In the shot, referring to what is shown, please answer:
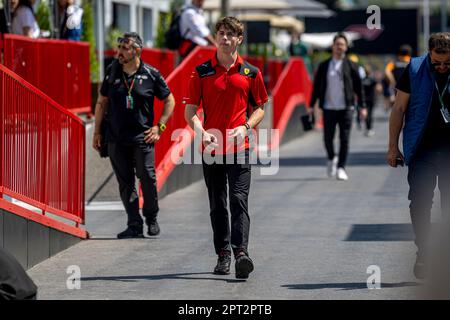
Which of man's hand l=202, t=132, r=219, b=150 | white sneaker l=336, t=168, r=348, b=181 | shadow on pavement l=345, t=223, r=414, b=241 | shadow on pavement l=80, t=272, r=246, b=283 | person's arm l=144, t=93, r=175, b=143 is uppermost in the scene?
man's hand l=202, t=132, r=219, b=150

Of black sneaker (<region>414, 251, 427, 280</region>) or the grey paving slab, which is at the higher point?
black sneaker (<region>414, 251, 427, 280</region>)

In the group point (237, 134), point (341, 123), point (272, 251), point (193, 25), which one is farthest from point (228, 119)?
point (193, 25)

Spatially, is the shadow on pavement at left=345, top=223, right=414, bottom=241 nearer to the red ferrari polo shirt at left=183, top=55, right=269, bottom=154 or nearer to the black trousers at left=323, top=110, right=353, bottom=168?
the red ferrari polo shirt at left=183, top=55, right=269, bottom=154

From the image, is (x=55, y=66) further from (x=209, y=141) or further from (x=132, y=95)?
(x=209, y=141)

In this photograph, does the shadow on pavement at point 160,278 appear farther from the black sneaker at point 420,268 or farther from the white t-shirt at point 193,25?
the white t-shirt at point 193,25

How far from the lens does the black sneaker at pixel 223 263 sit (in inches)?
395

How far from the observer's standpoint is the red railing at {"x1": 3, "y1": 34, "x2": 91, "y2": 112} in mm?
14281

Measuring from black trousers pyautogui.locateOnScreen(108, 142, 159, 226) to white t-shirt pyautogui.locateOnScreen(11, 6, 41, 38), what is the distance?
4.64 meters

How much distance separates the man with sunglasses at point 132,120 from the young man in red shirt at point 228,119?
2.26 meters

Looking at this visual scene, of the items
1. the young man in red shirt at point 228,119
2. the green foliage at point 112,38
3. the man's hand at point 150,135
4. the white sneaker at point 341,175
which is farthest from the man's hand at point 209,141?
the green foliage at point 112,38

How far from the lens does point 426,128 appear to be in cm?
948

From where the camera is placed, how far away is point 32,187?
1087cm

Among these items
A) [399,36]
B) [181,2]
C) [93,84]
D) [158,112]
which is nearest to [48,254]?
[158,112]

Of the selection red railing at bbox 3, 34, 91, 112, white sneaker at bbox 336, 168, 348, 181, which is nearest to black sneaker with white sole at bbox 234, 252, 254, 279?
red railing at bbox 3, 34, 91, 112
